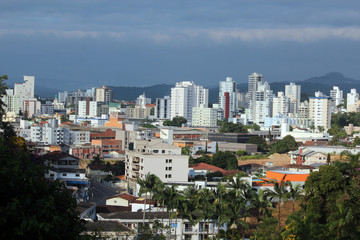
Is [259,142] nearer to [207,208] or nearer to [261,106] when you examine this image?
[261,106]

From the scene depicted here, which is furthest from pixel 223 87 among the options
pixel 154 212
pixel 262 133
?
pixel 154 212

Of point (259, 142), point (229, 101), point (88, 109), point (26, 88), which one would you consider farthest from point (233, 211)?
point (26, 88)

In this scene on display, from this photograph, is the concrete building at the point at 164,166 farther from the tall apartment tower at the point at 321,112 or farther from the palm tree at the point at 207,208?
the tall apartment tower at the point at 321,112

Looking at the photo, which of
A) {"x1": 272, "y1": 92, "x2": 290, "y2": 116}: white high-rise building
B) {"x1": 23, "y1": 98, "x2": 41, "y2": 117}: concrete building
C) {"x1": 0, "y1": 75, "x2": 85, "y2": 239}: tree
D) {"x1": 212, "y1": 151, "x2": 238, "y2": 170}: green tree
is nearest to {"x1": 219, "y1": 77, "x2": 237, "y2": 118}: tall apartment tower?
{"x1": 272, "y1": 92, "x2": 290, "y2": 116}: white high-rise building

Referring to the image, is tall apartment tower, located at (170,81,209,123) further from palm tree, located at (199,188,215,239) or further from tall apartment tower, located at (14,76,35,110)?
palm tree, located at (199,188,215,239)

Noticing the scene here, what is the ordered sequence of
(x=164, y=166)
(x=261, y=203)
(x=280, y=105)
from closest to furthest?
(x=261, y=203) < (x=164, y=166) < (x=280, y=105)
